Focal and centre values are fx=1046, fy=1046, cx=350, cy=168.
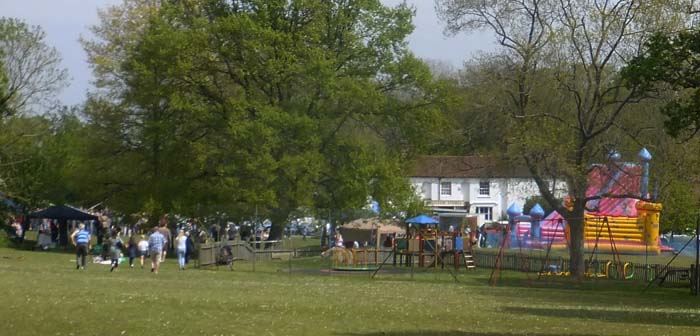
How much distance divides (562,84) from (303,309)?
2274 centimetres

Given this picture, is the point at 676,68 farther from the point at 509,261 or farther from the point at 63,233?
the point at 63,233

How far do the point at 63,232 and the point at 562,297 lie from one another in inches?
1655

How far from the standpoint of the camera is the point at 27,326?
710 inches

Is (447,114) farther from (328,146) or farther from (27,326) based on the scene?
(27,326)

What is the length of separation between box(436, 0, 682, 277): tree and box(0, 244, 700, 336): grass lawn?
7144mm

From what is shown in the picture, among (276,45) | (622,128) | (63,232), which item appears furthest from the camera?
(63,232)

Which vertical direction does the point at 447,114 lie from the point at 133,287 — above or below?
above

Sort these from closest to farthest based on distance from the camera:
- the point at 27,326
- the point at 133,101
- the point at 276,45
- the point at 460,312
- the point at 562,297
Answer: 1. the point at 27,326
2. the point at 460,312
3. the point at 562,297
4. the point at 276,45
5. the point at 133,101

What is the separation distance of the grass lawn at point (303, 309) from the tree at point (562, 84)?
23.4 ft

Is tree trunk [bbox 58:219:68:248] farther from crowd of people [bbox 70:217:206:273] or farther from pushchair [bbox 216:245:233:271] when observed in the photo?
pushchair [bbox 216:245:233:271]

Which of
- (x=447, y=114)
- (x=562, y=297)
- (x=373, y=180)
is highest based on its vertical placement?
(x=447, y=114)

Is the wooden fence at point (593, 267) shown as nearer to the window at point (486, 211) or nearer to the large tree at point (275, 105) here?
the large tree at point (275, 105)

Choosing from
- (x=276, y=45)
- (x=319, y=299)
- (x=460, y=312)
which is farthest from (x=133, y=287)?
(x=276, y=45)

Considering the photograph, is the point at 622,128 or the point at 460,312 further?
the point at 622,128
